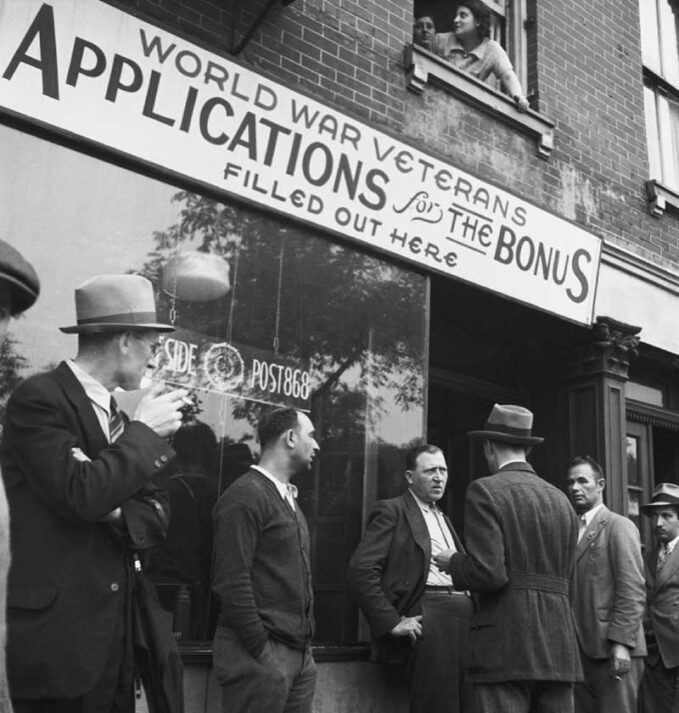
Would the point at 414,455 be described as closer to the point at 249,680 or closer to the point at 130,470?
the point at 249,680

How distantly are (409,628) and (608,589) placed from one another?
1.53m

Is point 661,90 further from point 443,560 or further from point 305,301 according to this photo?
point 443,560

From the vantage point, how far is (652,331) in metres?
8.63

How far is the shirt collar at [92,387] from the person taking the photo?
3.12 meters

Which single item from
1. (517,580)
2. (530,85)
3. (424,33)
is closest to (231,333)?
(517,580)

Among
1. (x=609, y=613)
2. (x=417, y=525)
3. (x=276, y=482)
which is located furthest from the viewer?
(x=609, y=613)

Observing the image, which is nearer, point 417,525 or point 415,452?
point 417,525

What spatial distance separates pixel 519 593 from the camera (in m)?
4.60

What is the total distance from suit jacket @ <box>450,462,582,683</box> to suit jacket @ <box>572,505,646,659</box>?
1.34 meters

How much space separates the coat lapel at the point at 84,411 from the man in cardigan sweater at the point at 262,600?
1.41 m

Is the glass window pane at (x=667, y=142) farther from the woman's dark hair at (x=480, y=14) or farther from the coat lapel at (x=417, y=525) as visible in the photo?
the coat lapel at (x=417, y=525)

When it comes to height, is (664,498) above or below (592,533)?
above

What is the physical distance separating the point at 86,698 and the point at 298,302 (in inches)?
136

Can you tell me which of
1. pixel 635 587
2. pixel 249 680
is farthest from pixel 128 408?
pixel 635 587
